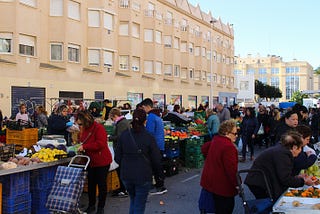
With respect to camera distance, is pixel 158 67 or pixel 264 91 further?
pixel 264 91

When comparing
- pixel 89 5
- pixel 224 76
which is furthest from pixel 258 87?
pixel 89 5

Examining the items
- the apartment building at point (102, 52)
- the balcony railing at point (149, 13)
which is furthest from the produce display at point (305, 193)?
the balcony railing at point (149, 13)

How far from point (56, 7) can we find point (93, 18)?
3814 millimetres

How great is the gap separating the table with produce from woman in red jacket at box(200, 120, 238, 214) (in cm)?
67

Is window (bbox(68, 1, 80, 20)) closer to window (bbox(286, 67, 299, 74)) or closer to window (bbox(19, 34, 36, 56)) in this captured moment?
window (bbox(19, 34, 36, 56))

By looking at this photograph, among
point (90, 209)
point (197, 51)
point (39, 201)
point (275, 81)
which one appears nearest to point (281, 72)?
point (275, 81)

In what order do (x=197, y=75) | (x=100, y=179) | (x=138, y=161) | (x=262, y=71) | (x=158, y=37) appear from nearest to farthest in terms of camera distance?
Result: (x=138, y=161) → (x=100, y=179) → (x=158, y=37) → (x=197, y=75) → (x=262, y=71)

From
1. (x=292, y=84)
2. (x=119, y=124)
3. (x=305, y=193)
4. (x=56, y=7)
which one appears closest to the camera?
(x=305, y=193)

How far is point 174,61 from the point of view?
41.3m

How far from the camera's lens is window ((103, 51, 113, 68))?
30.4m

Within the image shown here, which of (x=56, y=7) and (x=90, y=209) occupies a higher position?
(x=56, y=7)

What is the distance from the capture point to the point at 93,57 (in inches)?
1161

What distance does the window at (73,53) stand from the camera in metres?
27.1

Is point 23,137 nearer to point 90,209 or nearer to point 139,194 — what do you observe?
point 90,209
